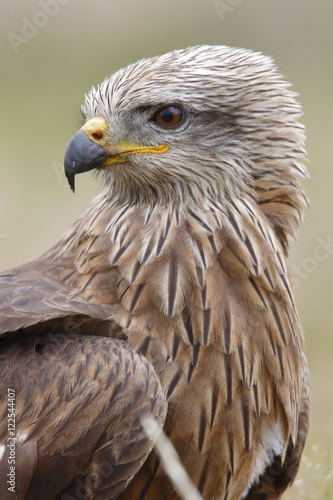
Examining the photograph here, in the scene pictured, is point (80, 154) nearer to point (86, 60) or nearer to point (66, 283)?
point (66, 283)

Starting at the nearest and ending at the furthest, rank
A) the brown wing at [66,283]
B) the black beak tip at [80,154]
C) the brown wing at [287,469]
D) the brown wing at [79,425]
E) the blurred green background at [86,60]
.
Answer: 1. the brown wing at [79,425]
2. the brown wing at [66,283]
3. the black beak tip at [80,154]
4. the brown wing at [287,469]
5. the blurred green background at [86,60]

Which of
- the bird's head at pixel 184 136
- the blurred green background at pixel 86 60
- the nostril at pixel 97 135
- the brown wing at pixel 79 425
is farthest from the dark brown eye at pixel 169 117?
the blurred green background at pixel 86 60

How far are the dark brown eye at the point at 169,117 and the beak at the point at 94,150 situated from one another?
0.36 feet

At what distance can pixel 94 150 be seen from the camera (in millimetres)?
4473

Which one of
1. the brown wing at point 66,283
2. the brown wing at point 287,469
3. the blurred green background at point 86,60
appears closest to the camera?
the brown wing at point 66,283

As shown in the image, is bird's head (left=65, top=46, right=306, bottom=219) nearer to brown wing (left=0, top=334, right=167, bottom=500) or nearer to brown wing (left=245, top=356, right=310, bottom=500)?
brown wing (left=0, top=334, right=167, bottom=500)

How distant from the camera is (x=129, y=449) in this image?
3969mm

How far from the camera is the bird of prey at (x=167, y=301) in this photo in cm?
399

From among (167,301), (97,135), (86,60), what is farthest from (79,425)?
(86,60)

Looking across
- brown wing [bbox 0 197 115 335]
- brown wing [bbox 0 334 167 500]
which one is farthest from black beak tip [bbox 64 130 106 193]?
brown wing [bbox 0 334 167 500]

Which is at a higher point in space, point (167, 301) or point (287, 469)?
point (167, 301)

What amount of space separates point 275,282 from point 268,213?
14.2 inches

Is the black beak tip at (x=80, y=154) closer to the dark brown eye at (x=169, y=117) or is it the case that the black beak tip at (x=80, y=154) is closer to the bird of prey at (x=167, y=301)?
the bird of prey at (x=167, y=301)

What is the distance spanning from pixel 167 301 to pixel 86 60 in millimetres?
10671
